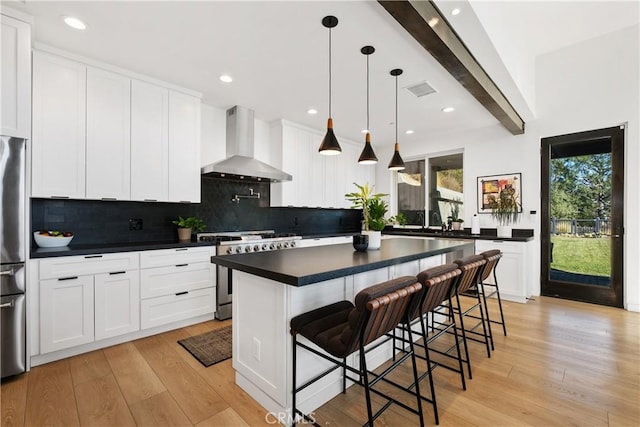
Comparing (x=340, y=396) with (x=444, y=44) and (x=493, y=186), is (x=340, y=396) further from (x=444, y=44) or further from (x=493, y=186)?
(x=493, y=186)

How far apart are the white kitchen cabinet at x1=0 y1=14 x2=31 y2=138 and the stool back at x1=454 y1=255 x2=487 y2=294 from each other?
354 centimetres

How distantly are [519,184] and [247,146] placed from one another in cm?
423

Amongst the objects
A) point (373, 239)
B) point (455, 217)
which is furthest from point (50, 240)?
point (455, 217)

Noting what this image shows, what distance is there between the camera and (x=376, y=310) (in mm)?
1375

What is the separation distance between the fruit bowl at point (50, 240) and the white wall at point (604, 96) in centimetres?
617

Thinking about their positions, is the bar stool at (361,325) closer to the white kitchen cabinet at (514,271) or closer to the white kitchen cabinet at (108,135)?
the white kitchen cabinet at (108,135)

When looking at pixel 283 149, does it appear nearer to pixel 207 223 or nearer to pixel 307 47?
pixel 207 223

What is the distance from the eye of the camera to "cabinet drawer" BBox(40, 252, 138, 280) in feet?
7.81

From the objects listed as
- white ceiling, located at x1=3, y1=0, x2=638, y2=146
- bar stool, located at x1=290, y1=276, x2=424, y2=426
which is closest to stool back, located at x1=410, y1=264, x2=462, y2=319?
bar stool, located at x1=290, y1=276, x2=424, y2=426

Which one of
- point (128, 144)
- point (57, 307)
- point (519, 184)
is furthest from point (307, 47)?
point (519, 184)

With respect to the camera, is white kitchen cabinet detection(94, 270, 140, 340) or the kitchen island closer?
the kitchen island

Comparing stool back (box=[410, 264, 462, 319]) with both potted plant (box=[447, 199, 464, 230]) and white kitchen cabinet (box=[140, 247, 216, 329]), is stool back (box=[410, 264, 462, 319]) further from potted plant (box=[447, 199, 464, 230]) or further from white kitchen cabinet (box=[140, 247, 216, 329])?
potted plant (box=[447, 199, 464, 230])

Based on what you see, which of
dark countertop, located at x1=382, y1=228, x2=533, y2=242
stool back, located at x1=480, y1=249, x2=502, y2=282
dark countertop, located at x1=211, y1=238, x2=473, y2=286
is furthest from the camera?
dark countertop, located at x1=382, y1=228, x2=533, y2=242

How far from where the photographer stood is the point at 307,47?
2566 millimetres
